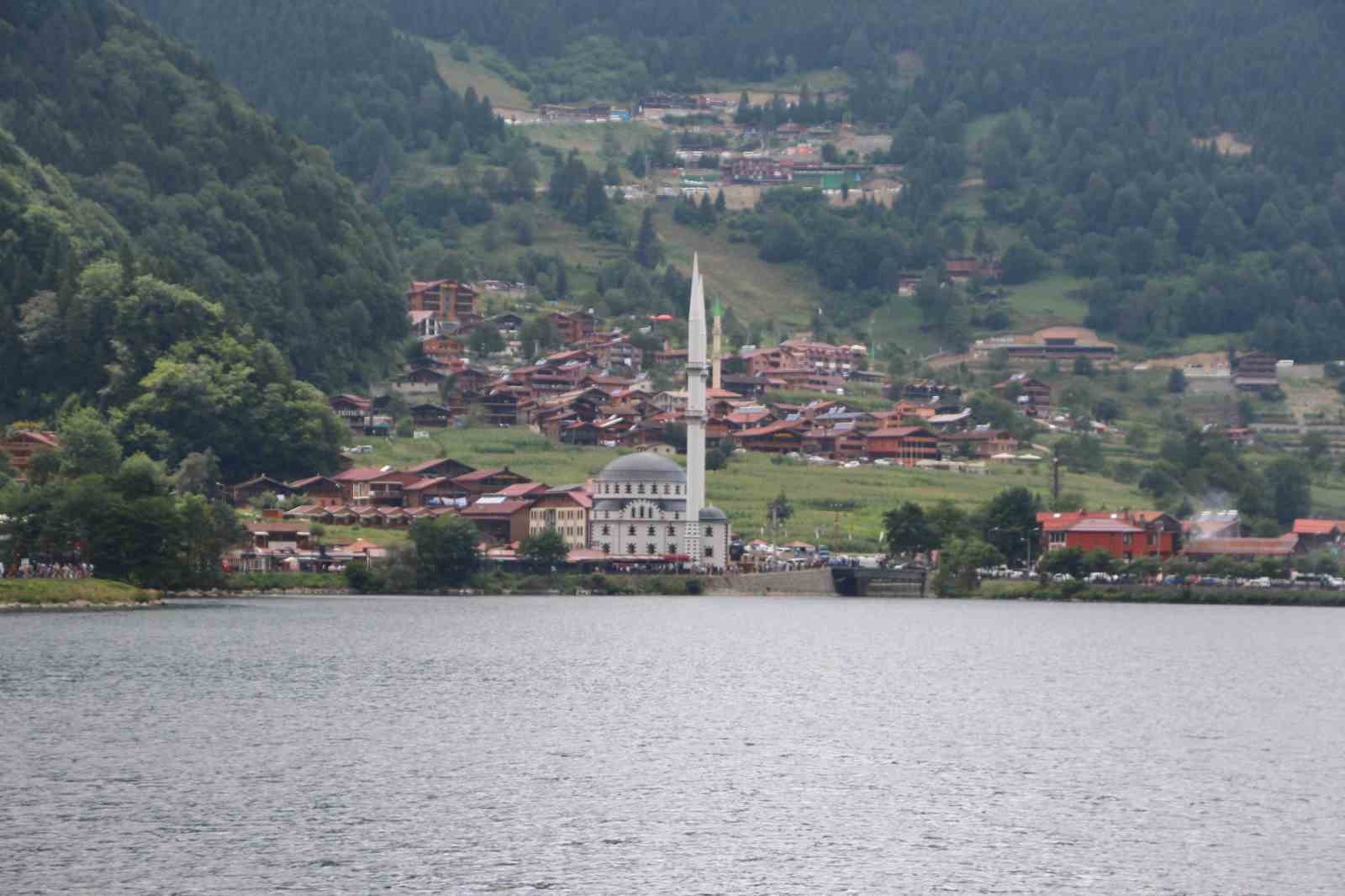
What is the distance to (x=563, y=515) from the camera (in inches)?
5856

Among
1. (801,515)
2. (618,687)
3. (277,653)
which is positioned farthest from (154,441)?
(618,687)

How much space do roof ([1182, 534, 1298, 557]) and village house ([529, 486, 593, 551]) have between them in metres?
37.3

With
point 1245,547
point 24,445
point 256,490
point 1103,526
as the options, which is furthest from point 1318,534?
point 24,445

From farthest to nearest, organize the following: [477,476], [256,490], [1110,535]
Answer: [477,476] < [256,490] < [1110,535]

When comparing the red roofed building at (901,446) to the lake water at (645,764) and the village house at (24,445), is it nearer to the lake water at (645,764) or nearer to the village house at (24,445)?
the village house at (24,445)

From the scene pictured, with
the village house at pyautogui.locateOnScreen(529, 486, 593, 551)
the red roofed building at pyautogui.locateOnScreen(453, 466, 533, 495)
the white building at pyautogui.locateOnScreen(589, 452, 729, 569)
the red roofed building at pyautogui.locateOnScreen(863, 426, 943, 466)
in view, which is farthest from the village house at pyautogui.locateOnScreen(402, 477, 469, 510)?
the red roofed building at pyautogui.locateOnScreen(863, 426, 943, 466)

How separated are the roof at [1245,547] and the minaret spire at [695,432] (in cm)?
3025

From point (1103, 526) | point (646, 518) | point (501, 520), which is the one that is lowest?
point (501, 520)

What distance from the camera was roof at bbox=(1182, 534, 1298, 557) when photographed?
501ft

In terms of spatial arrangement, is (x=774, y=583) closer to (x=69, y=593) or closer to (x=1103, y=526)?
(x=1103, y=526)

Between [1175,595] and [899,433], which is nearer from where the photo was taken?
[1175,595]

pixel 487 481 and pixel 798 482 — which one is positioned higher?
pixel 798 482

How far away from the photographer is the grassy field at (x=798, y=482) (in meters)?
155

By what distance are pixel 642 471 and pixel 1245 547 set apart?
37.8 metres
